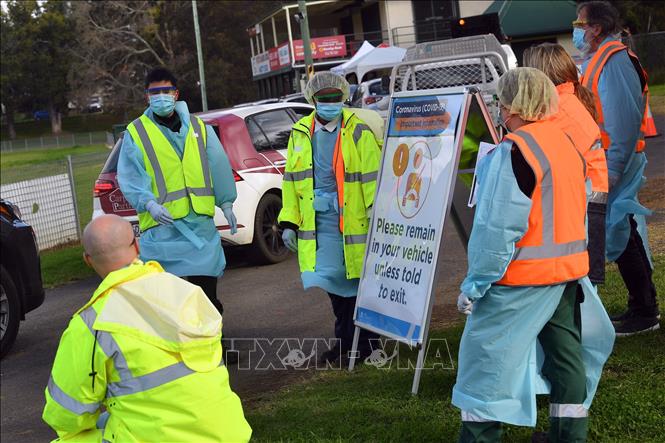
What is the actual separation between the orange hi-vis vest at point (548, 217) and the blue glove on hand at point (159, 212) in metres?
3.02

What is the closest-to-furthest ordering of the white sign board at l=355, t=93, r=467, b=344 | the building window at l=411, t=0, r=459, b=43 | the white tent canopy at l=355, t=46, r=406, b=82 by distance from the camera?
the white sign board at l=355, t=93, r=467, b=344 < the white tent canopy at l=355, t=46, r=406, b=82 < the building window at l=411, t=0, r=459, b=43

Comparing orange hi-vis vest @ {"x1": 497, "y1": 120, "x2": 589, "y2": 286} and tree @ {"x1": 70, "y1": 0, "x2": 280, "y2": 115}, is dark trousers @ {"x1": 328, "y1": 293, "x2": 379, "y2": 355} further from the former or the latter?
tree @ {"x1": 70, "y1": 0, "x2": 280, "y2": 115}

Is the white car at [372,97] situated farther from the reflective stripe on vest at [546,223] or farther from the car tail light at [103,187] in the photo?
the reflective stripe on vest at [546,223]

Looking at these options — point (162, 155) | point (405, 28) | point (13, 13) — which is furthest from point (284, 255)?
point (13, 13)

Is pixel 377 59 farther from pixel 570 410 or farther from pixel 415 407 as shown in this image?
pixel 570 410

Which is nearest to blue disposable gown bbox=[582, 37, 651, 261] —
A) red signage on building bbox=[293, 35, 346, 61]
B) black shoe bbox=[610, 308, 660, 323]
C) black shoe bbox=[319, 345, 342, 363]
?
black shoe bbox=[610, 308, 660, 323]

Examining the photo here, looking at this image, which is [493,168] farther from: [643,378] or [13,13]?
[13,13]

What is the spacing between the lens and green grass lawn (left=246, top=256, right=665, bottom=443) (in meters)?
4.91

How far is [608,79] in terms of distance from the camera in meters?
5.82

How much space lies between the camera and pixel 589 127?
193 inches

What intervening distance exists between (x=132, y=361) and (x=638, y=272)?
3961mm

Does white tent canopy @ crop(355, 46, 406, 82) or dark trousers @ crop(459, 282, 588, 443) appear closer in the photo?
dark trousers @ crop(459, 282, 588, 443)

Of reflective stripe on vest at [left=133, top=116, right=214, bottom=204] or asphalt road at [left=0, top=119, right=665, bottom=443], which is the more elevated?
reflective stripe on vest at [left=133, top=116, right=214, bottom=204]

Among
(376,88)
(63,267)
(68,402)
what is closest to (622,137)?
(68,402)
